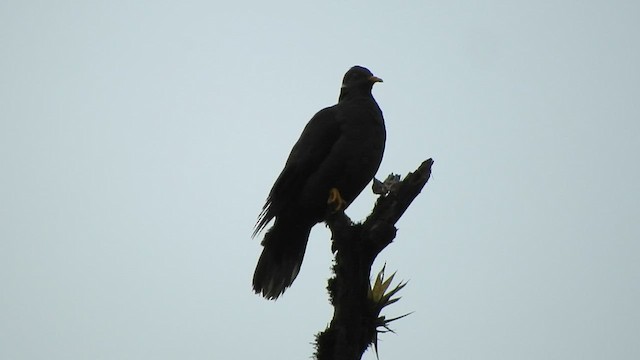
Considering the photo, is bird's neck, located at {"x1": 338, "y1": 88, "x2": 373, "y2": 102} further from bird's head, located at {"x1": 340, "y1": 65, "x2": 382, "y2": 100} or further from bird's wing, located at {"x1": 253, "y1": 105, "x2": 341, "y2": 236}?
bird's wing, located at {"x1": 253, "y1": 105, "x2": 341, "y2": 236}

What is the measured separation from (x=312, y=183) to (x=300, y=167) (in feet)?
0.60

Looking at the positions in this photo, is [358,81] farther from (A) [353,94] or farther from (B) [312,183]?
(B) [312,183]

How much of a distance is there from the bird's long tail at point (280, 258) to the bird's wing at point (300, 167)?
0.21 m

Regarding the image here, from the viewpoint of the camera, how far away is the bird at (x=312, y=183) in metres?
6.35


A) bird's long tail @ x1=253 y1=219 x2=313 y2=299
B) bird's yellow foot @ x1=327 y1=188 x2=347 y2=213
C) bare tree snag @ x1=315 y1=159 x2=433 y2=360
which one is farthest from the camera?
bird's long tail @ x1=253 y1=219 x2=313 y2=299

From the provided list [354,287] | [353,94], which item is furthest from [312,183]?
[354,287]

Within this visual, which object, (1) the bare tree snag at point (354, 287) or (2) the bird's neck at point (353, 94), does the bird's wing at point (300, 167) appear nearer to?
(2) the bird's neck at point (353, 94)

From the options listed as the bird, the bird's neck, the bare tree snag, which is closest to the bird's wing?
the bird

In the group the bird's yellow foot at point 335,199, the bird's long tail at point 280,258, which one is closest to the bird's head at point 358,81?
the bird's yellow foot at point 335,199

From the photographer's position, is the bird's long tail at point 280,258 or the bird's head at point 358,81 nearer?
the bird's long tail at point 280,258

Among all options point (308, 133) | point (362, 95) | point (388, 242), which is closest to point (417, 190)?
point (388, 242)

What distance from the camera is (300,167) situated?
643cm

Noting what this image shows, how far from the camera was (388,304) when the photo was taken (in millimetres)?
4629

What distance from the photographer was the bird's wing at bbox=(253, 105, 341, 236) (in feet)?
21.1
